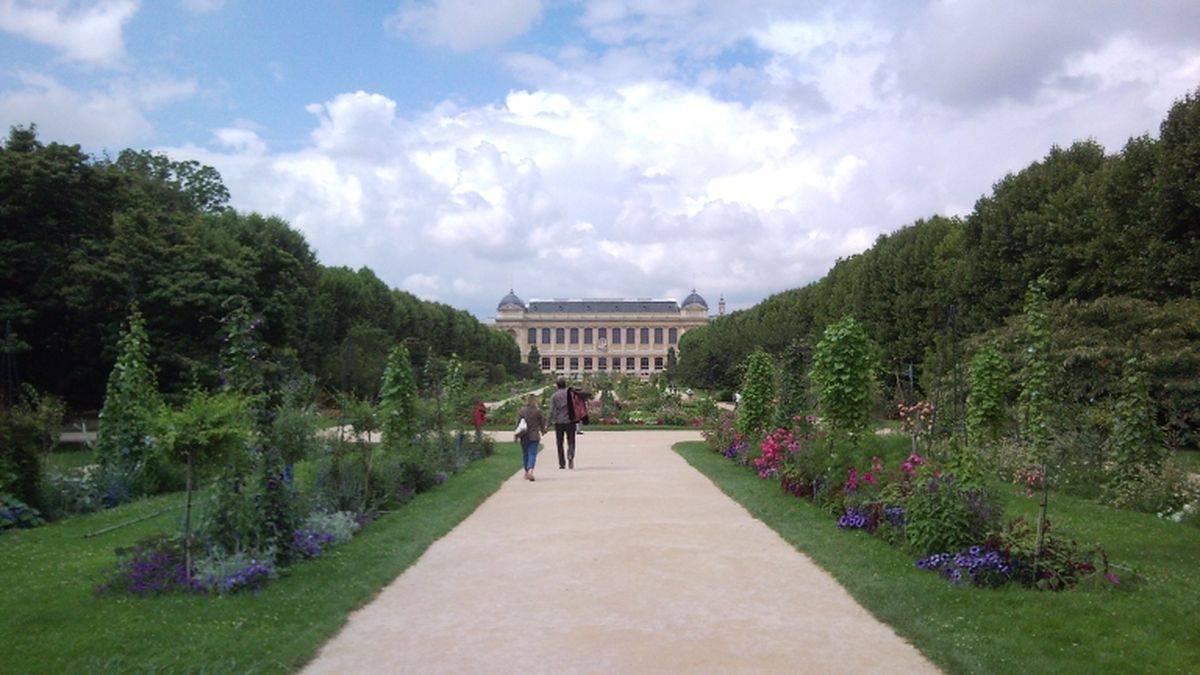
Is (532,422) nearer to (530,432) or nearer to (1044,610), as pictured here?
(530,432)

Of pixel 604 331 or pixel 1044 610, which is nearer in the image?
pixel 1044 610

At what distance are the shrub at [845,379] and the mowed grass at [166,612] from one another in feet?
19.3

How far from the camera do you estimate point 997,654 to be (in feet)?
18.7

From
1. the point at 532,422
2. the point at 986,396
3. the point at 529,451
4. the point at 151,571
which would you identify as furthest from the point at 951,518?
the point at 529,451

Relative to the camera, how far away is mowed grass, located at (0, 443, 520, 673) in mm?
5625

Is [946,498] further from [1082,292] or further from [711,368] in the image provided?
[711,368]

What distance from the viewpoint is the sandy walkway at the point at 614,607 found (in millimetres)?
5680

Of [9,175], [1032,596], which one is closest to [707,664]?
[1032,596]

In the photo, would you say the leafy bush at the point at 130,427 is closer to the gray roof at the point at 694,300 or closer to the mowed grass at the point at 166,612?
the mowed grass at the point at 166,612

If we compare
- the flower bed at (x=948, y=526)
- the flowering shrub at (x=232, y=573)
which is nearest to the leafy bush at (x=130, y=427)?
the flowering shrub at (x=232, y=573)

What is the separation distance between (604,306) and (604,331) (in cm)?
382

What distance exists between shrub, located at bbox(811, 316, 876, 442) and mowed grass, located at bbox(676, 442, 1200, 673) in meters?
3.29

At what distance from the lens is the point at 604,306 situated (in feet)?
448

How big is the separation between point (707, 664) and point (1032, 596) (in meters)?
2.88
